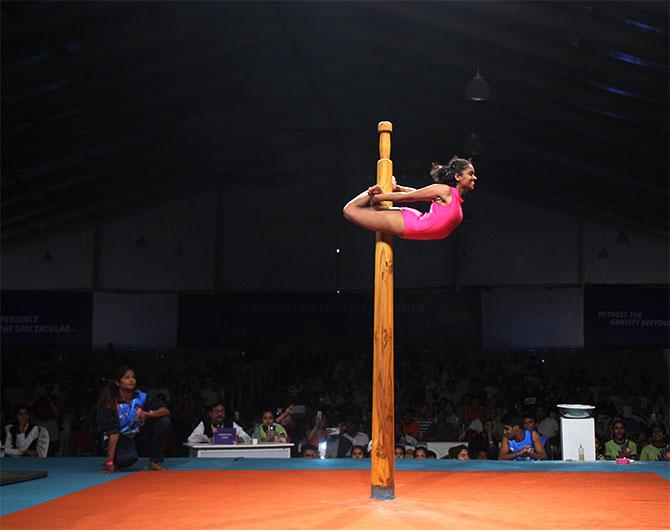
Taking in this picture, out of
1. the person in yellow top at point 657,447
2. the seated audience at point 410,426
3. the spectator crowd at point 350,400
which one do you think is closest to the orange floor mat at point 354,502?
the spectator crowd at point 350,400

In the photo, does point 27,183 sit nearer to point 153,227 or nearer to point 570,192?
point 153,227

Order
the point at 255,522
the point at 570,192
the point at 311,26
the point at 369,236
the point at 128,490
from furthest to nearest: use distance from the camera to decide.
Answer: the point at 369,236 < the point at 570,192 < the point at 311,26 < the point at 128,490 < the point at 255,522

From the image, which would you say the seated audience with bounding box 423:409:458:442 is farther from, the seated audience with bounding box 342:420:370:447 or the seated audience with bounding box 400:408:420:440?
the seated audience with bounding box 342:420:370:447

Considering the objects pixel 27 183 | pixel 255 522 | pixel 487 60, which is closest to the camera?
pixel 255 522

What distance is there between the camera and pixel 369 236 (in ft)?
63.2

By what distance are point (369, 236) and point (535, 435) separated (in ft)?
38.2

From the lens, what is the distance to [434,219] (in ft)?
15.5

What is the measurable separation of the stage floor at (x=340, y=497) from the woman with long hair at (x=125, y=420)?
0.16 m

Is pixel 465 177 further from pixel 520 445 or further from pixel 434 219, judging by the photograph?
pixel 520 445

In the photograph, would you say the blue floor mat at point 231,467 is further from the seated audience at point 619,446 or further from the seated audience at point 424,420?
the seated audience at point 424,420

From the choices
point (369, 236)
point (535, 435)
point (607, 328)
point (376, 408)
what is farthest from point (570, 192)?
point (376, 408)

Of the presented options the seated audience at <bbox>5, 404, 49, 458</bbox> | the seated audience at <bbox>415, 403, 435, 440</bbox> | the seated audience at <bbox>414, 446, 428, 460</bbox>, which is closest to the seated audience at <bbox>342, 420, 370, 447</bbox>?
the seated audience at <bbox>414, 446, 428, 460</bbox>

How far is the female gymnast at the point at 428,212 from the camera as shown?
4730 mm

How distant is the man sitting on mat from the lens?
7750 mm
